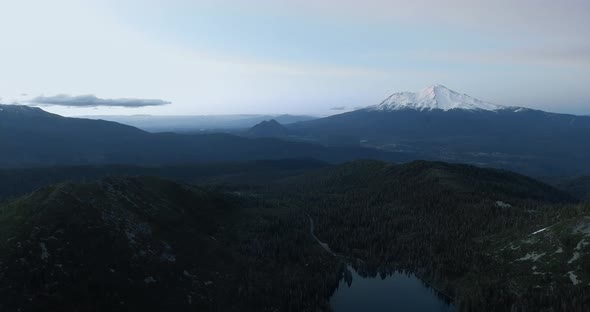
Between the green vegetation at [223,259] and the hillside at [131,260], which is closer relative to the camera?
the hillside at [131,260]

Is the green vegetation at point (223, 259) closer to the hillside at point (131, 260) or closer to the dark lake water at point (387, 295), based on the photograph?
the hillside at point (131, 260)

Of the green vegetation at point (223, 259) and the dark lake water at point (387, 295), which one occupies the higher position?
the green vegetation at point (223, 259)

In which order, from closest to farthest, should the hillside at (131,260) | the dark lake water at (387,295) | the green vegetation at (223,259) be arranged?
the hillside at (131,260) → the green vegetation at (223,259) → the dark lake water at (387,295)

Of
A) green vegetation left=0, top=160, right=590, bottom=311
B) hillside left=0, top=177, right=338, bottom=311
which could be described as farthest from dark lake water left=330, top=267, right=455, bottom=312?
hillside left=0, top=177, right=338, bottom=311

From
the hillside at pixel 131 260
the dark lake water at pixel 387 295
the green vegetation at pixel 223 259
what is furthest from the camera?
the dark lake water at pixel 387 295

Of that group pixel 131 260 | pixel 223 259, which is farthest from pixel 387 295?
pixel 131 260

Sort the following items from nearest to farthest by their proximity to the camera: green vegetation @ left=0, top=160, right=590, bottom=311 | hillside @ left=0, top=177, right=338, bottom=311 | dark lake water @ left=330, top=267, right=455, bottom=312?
hillside @ left=0, top=177, right=338, bottom=311, green vegetation @ left=0, top=160, right=590, bottom=311, dark lake water @ left=330, top=267, right=455, bottom=312

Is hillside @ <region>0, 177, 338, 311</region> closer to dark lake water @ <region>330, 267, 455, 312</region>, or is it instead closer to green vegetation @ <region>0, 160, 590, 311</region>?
green vegetation @ <region>0, 160, 590, 311</region>

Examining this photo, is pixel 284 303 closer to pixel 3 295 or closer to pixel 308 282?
pixel 308 282

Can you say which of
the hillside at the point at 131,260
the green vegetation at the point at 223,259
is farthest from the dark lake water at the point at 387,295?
the hillside at the point at 131,260
